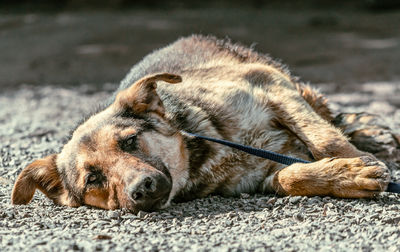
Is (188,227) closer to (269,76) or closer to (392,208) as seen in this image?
(392,208)

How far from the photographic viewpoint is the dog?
4129 mm

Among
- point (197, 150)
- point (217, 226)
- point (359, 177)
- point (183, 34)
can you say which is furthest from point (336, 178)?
point (183, 34)

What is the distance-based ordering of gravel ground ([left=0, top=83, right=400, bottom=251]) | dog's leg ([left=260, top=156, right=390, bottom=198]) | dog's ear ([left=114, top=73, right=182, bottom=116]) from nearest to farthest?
1. gravel ground ([left=0, top=83, right=400, bottom=251])
2. dog's leg ([left=260, top=156, right=390, bottom=198])
3. dog's ear ([left=114, top=73, right=182, bottom=116])

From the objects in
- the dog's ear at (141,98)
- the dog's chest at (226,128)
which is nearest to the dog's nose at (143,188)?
the dog's chest at (226,128)

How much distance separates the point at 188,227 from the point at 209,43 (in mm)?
2820

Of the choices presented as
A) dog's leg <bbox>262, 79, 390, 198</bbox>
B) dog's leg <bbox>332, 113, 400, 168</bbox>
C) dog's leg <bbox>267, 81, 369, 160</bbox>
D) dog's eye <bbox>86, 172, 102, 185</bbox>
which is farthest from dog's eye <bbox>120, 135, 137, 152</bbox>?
dog's leg <bbox>332, 113, 400, 168</bbox>

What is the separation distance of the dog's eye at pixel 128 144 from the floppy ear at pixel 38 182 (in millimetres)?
700

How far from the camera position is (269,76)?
17.1 feet

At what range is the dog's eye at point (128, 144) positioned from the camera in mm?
4254

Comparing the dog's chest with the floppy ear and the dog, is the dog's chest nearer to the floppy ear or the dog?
the dog

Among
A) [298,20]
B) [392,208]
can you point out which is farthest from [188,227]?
[298,20]

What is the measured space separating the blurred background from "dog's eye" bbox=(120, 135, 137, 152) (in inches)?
242

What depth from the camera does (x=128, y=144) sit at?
429 cm

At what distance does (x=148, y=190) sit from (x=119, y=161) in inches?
14.4
